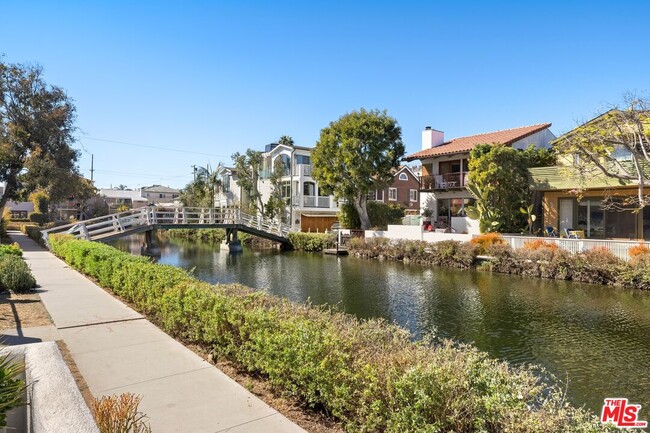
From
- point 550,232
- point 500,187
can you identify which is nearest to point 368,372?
point 500,187

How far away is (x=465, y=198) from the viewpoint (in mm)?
33156

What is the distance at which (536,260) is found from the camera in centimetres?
2111

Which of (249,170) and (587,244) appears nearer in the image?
(587,244)

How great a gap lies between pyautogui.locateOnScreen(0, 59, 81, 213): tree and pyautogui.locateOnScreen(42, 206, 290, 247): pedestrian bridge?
4.10 meters

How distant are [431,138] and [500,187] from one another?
11.4 m

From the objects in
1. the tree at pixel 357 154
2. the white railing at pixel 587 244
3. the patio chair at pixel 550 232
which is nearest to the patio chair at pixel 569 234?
the patio chair at pixel 550 232

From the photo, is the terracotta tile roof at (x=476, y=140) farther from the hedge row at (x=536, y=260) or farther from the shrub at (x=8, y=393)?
the shrub at (x=8, y=393)

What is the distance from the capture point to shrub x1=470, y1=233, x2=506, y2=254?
2400 centimetres

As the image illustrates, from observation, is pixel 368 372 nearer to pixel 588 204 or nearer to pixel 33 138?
pixel 588 204

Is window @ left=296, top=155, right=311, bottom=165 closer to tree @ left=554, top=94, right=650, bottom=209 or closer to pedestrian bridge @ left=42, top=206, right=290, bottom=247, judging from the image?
pedestrian bridge @ left=42, top=206, right=290, bottom=247

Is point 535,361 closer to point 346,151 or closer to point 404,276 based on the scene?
point 404,276

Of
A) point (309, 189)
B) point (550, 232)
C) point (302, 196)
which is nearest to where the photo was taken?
point (550, 232)

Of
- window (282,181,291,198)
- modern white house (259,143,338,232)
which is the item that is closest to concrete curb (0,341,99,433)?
modern white house (259,143,338,232)

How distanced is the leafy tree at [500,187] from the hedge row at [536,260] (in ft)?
12.6
